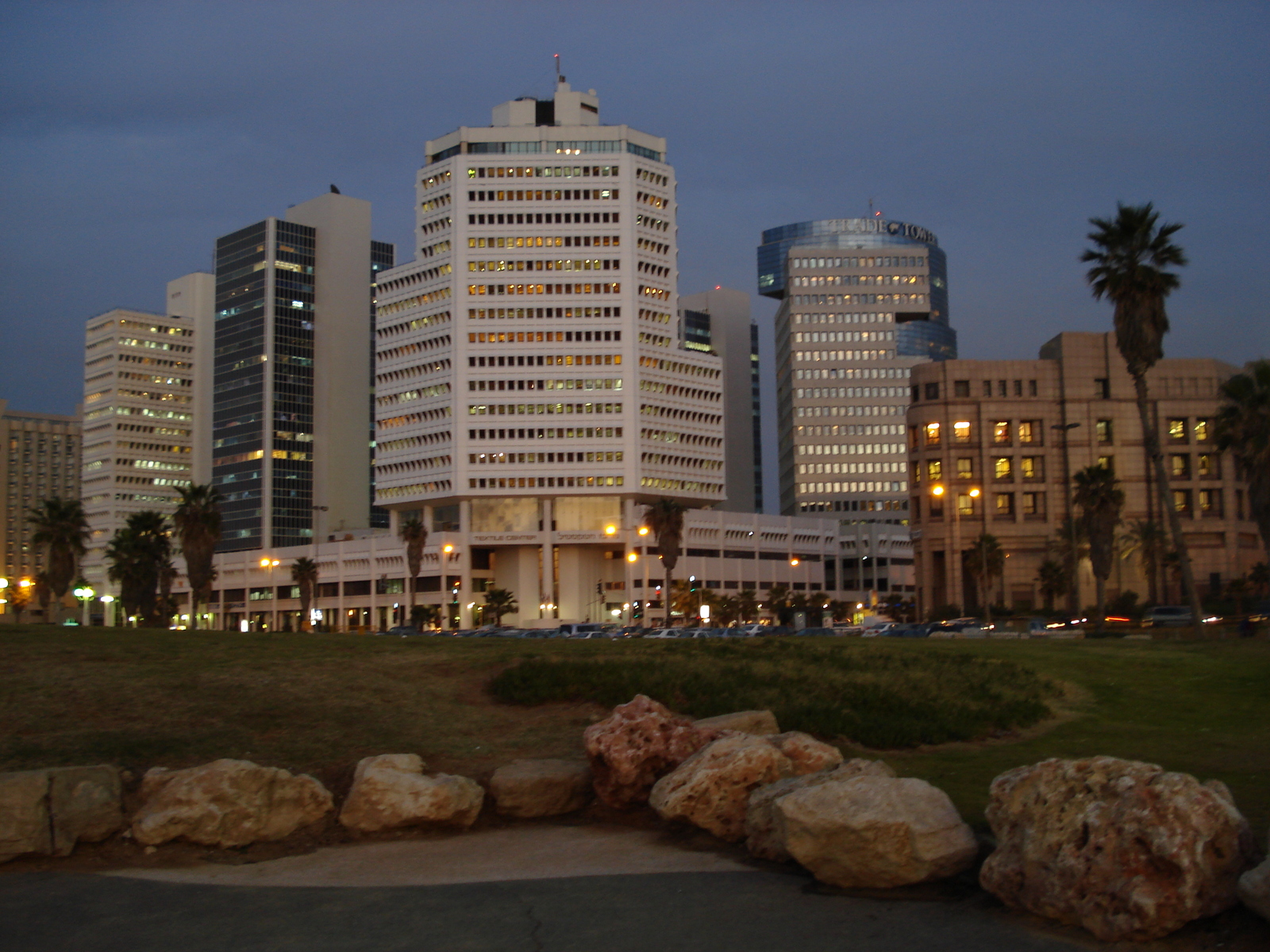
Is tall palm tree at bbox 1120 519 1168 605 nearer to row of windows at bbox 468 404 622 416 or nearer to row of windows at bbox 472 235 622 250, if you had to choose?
row of windows at bbox 468 404 622 416

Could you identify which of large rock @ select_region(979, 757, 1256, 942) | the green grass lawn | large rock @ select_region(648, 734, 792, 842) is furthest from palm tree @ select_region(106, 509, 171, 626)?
large rock @ select_region(979, 757, 1256, 942)

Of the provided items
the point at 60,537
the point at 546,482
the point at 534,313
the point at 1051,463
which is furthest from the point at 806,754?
the point at 534,313

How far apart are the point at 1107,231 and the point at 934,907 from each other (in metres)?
57.0

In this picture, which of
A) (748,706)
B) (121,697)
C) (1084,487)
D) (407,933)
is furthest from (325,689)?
(1084,487)

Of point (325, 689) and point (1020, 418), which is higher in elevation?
point (1020, 418)

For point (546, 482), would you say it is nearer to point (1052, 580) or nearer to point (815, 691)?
point (1052, 580)

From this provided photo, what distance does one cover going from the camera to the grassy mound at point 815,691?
2244cm

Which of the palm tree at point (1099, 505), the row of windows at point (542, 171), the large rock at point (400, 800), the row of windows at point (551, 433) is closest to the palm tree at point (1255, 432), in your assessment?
the palm tree at point (1099, 505)

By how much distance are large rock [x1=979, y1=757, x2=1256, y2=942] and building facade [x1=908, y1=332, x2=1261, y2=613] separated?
4754 inches

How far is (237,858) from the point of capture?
14820 millimetres

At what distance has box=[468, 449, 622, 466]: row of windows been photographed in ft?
495

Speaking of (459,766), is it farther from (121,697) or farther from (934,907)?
(934,907)

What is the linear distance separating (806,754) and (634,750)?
2380 mm

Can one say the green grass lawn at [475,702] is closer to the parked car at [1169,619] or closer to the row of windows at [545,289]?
the parked car at [1169,619]
